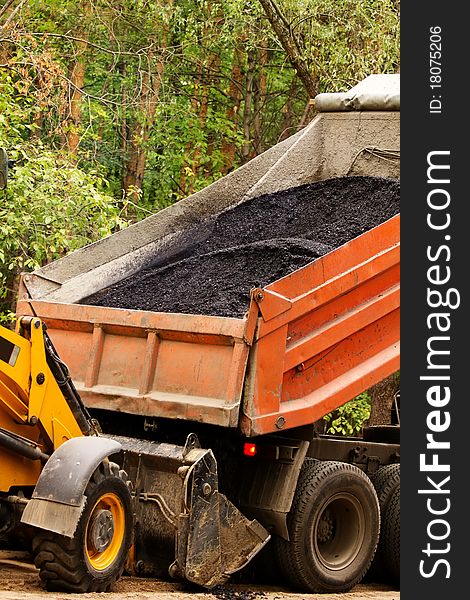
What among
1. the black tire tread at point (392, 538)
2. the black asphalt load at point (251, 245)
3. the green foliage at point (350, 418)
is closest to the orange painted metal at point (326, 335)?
the black asphalt load at point (251, 245)

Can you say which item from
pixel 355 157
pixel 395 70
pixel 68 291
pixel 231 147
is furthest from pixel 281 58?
pixel 68 291

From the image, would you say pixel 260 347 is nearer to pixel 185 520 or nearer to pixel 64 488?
pixel 185 520

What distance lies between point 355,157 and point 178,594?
405 centimetres

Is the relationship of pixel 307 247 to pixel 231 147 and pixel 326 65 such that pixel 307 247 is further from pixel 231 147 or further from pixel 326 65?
pixel 231 147

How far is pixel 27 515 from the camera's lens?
5246 mm

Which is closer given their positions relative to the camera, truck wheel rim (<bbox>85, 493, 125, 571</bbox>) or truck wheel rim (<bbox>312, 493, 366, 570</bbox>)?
truck wheel rim (<bbox>85, 493, 125, 571</bbox>)

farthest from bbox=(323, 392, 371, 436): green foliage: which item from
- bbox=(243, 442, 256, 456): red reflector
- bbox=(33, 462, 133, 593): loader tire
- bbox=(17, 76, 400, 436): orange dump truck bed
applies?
bbox=(33, 462, 133, 593): loader tire

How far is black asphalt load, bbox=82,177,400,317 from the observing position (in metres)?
6.60

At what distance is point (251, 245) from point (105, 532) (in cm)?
230

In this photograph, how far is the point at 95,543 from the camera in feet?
17.6

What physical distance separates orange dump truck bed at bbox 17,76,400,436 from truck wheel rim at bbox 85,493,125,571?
68 cm

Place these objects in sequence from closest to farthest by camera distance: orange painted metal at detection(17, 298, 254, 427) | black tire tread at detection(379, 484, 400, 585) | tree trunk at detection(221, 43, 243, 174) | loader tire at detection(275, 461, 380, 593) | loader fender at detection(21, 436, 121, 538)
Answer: loader fender at detection(21, 436, 121, 538) < orange painted metal at detection(17, 298, 254, 427) < loader tire at detection(275, 461, 380, 593) < black tire tread at detection(379, 484, 400, 585) < tree trunk at detection(221, 43, 243, 174)

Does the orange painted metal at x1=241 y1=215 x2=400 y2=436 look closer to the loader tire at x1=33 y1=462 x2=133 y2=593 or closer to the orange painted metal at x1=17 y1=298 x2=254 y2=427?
the orange painted metal at x1=17 y1=298 x2=254 y2=427

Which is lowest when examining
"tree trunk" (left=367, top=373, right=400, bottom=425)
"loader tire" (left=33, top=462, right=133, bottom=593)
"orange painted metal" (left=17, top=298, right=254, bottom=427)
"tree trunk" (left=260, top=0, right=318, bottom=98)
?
"loader tire" (left=33, top=462, right=133, bottom=593)
